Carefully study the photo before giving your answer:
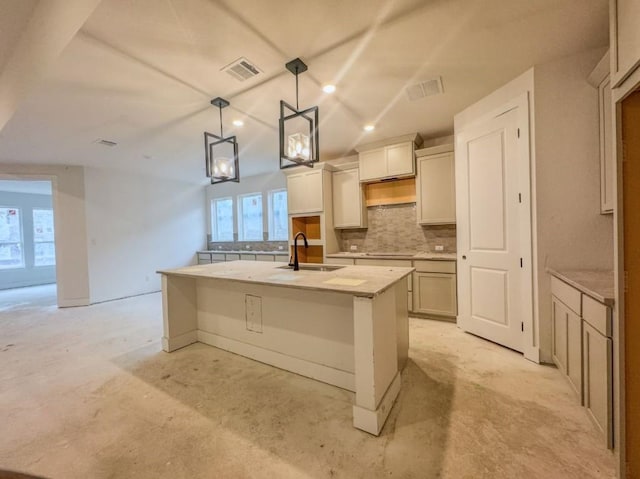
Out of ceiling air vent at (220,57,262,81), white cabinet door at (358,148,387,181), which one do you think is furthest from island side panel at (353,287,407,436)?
white cabinet door at (358,148,387,181)

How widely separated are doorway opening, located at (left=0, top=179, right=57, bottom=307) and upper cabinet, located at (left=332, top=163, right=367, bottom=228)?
7200 millimetres

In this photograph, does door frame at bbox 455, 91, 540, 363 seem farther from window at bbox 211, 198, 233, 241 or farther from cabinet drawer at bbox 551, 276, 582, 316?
window at bbox 211, 198, 233, 241

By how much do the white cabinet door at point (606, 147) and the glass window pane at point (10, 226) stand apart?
38.2ft

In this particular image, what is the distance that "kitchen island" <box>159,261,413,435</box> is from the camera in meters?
1.74

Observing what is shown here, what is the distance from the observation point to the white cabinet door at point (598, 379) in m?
1.49

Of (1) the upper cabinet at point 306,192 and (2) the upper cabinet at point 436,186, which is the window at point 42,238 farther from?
(2) the upper cabinet at point 436,186

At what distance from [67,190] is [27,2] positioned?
4.37m

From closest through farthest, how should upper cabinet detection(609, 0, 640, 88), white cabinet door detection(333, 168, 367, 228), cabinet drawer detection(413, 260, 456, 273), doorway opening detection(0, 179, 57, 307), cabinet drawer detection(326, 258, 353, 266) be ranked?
upper cabinet detection(609, 0, 640, 88) < cabinet drawer detection(413, 260, 456, 273) < cabinet drawer detection(326, 258, 353, 266) < white cabinet door detection(333, 168, 367, 228) < doorway opening detection(0, 179, 57, 307)

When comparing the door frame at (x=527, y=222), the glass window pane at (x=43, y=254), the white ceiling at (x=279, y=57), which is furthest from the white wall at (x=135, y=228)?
the door frame at (x=527, y=222)

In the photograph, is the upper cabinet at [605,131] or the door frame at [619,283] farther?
the upper cabinet at [605,131]

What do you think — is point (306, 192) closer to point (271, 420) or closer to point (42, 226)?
A: point (271, 420)

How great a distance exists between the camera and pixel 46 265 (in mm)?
8055

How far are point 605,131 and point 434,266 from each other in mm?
2081

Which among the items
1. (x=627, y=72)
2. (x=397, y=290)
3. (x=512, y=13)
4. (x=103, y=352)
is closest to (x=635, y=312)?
(x=627, y=72)
